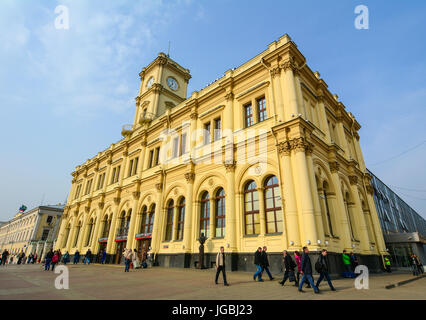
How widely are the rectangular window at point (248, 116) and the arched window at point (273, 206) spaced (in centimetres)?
473

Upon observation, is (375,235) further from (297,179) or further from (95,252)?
(95,252)

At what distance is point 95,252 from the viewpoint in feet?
88.9

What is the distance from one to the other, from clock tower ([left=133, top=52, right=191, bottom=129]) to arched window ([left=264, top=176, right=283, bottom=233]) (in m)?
19.4

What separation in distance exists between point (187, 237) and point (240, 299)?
11865 mm

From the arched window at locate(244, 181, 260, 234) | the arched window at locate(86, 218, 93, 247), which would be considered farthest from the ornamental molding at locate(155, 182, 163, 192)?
the arched window at locate(86, 218, 93, 247)

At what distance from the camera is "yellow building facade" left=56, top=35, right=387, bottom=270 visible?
13.9 meters

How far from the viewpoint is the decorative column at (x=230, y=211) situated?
15.0 m

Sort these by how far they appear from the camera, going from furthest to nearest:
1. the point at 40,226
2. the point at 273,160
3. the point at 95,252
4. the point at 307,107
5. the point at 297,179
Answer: the point at 40,226
the point at 95,252
the point at 307,107
the point at 273,160
the point at 297,179

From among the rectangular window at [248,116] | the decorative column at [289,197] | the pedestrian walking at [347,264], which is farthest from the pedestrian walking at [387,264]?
the rectangular window at [248,116]

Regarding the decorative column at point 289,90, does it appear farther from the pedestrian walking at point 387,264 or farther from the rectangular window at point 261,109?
the pedestrian walking at point 387,264

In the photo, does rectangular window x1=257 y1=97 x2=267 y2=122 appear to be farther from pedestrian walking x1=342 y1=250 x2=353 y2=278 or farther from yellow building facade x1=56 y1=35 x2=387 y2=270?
pedestrian walking x1=342 y1=250 x2=353 y2=278
